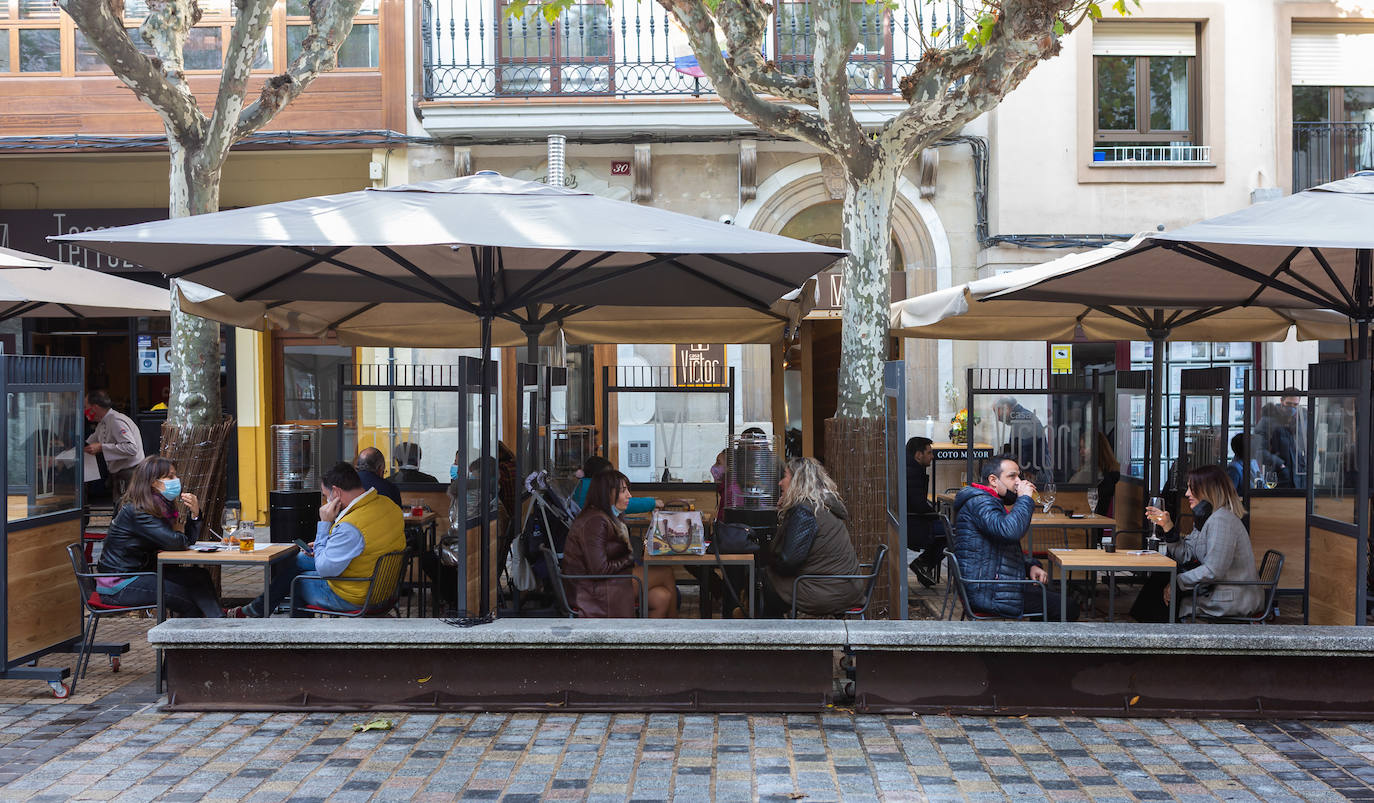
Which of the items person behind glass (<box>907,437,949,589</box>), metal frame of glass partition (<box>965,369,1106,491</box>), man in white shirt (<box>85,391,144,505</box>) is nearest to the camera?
person behind glass (<box>907,437,949,589</box>)

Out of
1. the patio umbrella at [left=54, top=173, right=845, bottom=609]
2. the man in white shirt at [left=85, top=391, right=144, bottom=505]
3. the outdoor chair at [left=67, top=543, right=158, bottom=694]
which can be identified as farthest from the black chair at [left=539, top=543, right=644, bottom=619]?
the man in white shirt at [left=85, top=391, right=144, bottom=505]

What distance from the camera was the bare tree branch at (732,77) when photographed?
8.92m

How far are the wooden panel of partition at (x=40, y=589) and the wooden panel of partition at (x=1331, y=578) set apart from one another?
7.31 m

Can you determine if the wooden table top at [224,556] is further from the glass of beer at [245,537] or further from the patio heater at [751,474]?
the patio heater at [751,474]

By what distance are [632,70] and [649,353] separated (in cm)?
346

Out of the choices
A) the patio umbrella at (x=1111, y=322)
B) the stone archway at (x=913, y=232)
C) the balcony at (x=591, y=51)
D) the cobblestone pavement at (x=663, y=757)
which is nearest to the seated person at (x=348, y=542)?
the cobblestone pavement at (x=663, y=757)

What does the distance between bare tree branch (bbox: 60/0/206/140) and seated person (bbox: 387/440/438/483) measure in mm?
3260

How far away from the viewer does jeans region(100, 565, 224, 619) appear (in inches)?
272

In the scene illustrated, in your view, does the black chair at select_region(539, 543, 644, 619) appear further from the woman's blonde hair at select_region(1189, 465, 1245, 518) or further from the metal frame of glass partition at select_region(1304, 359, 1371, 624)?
the metal frame of glass partition at select_region(1304, 359, 1371, 624)

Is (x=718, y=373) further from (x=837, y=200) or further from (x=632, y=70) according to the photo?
(x=632, y=70)

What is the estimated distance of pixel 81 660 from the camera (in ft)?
22.3

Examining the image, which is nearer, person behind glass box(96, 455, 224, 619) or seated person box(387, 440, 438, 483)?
person behind glass box(96, 455, 224, 619)

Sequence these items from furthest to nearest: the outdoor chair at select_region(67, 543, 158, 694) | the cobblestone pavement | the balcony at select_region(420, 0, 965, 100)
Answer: the balcony at select_region(420, 0, 965, 100)
the outdoor chair at select_region(67, 543, 158, 694)
the cobblestone pavement

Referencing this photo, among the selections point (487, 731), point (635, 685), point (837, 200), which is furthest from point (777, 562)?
point (837, 200)
